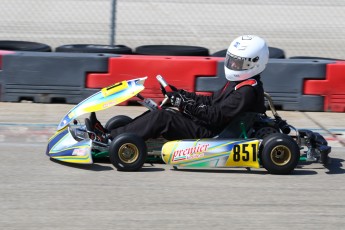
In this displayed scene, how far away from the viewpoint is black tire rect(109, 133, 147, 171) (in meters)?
5.64

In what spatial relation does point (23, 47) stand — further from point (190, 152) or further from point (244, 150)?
point (244, 150)

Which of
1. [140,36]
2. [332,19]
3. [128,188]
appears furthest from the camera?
[332,19]

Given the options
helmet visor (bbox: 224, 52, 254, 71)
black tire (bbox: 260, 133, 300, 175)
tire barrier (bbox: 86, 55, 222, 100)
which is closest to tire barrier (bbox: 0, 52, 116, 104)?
tire barrier (bbox: 86, 55, 222, 100)

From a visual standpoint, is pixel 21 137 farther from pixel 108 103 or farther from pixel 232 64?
pixel 232 64

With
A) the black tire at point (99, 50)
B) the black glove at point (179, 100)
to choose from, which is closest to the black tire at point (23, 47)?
the black tire at point (99, 50)

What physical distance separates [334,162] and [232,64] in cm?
123

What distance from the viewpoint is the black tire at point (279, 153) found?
18.6ft

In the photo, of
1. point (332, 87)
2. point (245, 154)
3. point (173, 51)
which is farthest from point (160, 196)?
point (173, 51)

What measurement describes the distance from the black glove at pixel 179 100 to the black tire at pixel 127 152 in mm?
424

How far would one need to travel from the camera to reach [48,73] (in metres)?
8.12

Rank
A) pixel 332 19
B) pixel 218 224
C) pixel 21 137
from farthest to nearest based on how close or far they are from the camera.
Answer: pixel 332 19
pixel 21 137
pixel 218 224

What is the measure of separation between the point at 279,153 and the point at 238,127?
383 mm

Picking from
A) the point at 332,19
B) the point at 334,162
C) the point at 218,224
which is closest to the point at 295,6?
the point at 332,19

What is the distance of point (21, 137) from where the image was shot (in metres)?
6.89
